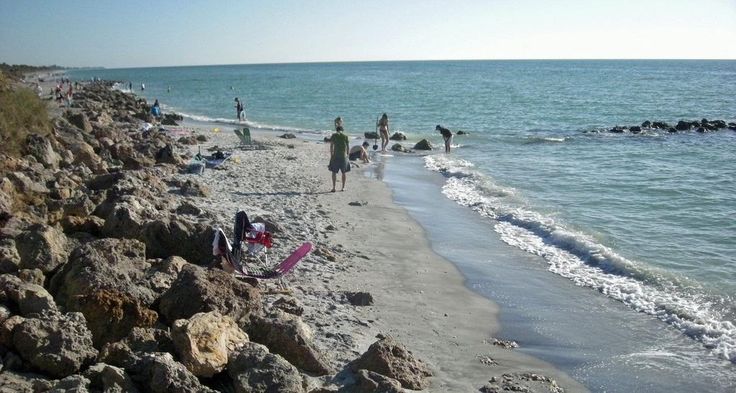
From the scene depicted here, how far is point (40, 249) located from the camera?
6.00 m

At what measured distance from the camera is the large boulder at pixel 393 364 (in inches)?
197

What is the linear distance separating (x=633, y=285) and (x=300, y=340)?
5.74m

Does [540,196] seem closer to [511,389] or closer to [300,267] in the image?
[300,267]

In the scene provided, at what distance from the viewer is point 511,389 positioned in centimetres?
539

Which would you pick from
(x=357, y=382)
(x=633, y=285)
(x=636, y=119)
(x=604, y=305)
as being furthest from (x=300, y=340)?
(x=636, y=119)

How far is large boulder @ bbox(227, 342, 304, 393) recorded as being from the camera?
4.34 meters

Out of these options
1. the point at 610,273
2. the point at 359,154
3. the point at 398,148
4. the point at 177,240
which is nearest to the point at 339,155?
the point at 359,154

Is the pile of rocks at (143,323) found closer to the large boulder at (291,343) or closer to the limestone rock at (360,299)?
the large boulder at (291,343)

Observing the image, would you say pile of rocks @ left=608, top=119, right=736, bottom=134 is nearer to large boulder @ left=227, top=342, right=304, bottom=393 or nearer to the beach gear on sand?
the beach gear on sand

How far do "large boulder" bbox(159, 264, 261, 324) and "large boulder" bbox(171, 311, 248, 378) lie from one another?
0.36m

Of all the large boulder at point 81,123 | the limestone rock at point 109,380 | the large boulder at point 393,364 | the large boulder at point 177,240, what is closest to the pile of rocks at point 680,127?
the large boulder at point 81,123

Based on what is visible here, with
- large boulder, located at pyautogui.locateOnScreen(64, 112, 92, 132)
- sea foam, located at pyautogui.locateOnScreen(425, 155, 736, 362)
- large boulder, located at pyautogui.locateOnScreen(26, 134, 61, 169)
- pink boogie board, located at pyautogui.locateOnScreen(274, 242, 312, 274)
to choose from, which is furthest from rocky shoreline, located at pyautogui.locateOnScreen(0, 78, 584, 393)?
large boulder, located at pyautogui.locateOnScreen(64, 112, 92, 132)

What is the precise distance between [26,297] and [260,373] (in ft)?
7.43

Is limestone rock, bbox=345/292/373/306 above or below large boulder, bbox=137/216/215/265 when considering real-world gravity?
below
